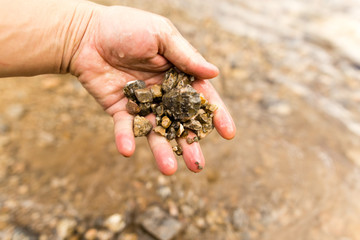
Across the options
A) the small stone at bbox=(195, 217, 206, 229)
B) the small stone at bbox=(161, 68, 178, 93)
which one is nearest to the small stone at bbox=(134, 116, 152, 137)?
the small stone at bbox=(161, 68, 178, 93)

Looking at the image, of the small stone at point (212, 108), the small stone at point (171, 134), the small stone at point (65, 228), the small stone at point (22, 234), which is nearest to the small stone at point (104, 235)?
the small stone at point (65, 228)

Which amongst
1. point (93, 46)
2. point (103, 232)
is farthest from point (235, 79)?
point (103, 232)

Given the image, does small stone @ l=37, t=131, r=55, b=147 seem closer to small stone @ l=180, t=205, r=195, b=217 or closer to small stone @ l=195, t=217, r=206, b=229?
small stone @ l=180, t=205, r=195, b=217

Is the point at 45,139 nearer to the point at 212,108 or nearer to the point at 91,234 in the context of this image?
the point at 91,234

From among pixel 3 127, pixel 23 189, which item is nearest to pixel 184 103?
pixel 23 189

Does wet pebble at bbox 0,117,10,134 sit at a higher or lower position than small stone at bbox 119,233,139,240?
higher

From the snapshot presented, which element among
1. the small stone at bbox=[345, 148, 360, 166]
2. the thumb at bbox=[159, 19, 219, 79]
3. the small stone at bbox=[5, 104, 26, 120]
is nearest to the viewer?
the thumb at bbox=[159, 19, 219, 79]

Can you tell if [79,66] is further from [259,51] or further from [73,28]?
[259,51]

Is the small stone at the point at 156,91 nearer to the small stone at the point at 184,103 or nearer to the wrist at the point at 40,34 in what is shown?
the small stone at the point at 184,103

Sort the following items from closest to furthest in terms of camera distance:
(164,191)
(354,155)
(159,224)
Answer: (159,224)
(164,191)
(354,155)
